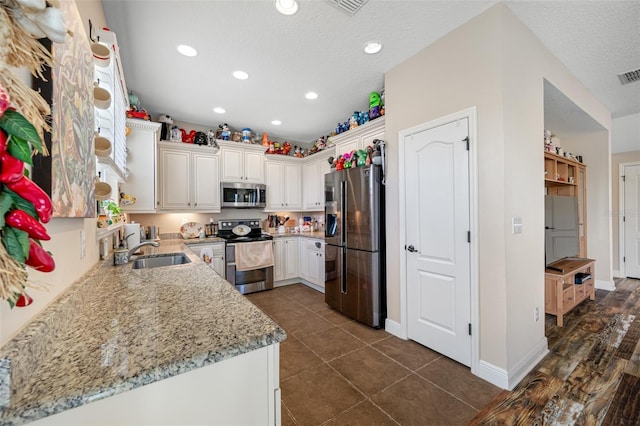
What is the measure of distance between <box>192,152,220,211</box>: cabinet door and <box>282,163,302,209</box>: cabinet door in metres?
1.23

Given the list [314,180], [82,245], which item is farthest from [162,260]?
[314,180]

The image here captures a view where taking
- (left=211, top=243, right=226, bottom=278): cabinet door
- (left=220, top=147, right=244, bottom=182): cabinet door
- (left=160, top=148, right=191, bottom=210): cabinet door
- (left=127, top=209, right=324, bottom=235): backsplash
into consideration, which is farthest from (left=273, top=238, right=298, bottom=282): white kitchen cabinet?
(left=160, top=148, right=191, bottom=210): cabinet door

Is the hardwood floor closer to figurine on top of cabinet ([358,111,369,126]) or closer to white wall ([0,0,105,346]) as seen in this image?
white wall ([0,0,105,346])

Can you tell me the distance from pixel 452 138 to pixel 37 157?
239 cm

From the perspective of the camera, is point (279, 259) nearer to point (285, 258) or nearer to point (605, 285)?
point (285, 258)

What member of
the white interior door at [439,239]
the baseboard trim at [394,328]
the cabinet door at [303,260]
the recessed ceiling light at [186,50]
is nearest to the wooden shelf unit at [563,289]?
the white interior door at [439,239]

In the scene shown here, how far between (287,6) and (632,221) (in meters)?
6.53

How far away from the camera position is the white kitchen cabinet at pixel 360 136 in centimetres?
297

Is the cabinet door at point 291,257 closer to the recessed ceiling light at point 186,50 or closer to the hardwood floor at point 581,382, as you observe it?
the recessed ceiling light at point 186,50

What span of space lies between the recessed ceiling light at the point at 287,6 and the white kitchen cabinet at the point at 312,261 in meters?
2.92

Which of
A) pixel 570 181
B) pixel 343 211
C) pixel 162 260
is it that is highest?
pixel 570 181

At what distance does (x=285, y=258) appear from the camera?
452 centimetres

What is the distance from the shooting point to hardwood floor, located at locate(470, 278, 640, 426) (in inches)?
62.0

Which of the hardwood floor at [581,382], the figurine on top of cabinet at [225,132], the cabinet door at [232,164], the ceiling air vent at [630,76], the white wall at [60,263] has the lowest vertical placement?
the hardwood floor at [581,382]
